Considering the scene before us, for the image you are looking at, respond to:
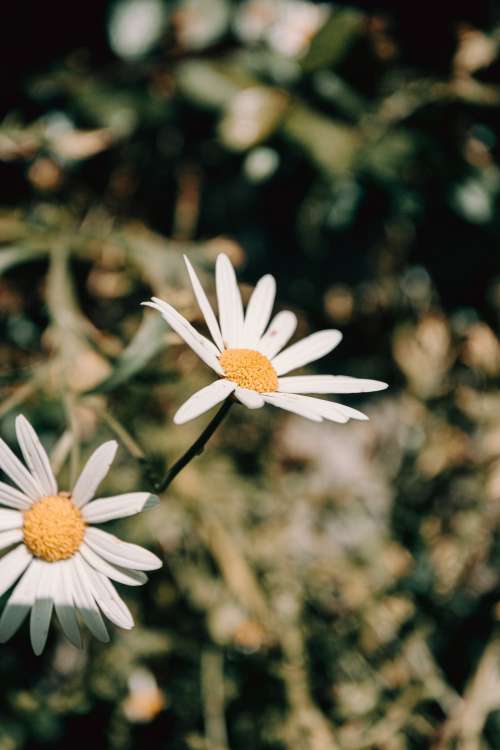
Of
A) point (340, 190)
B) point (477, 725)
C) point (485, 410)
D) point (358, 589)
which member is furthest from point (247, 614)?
point (340, 190)

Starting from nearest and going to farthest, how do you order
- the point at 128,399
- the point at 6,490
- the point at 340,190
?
the point at 6,490 → the point at 128,399 → the point at 340,190

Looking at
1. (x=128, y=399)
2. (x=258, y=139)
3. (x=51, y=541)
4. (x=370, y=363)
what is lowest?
(x=370, y=363)

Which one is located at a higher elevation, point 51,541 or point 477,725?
point 51,541

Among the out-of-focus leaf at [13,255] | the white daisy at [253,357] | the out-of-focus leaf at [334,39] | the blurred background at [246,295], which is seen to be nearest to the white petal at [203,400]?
the white daisy at [253,357]

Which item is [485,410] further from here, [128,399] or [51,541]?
[51,541]

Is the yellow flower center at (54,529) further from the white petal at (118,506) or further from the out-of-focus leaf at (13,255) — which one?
the out-of-focus leaf at (13,255)

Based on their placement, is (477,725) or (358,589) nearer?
(477,725)

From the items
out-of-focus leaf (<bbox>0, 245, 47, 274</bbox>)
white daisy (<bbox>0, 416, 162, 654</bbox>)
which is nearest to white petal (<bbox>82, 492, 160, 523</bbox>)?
white daisy (<bbox>0, 416, 162, 654</bbox>)
